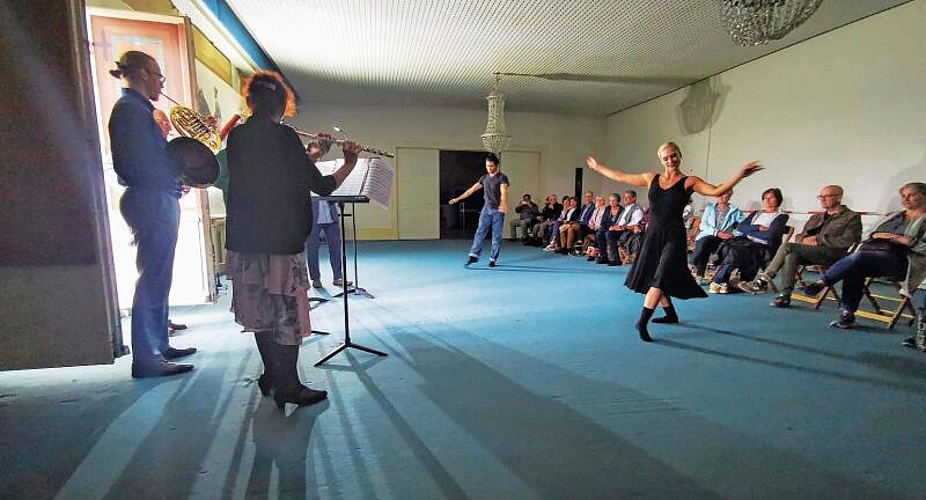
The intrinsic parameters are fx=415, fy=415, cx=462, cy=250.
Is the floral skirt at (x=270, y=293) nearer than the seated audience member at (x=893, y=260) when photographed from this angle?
Yes

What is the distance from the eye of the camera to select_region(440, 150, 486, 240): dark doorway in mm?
12646

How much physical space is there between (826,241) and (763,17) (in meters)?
2.14

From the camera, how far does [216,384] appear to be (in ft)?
6.86

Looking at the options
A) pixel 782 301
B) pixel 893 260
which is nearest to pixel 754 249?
pixel 782 301

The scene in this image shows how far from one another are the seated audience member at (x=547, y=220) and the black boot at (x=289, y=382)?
665 centimetres

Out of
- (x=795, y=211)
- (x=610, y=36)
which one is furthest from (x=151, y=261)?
(x=795, y=211)

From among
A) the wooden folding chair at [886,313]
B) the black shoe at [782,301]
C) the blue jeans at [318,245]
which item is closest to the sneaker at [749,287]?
the black shoe at [782,301]

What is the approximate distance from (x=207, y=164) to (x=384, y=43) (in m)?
4.17

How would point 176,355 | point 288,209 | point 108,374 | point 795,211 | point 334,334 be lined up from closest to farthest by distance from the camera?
point 288,209
point 108,374
point 176,355
point 334,334
point 795,211

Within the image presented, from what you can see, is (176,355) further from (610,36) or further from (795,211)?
(795,211)

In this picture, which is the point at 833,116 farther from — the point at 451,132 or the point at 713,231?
the point at 451,132

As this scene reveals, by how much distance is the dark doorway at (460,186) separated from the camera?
41.5 ft

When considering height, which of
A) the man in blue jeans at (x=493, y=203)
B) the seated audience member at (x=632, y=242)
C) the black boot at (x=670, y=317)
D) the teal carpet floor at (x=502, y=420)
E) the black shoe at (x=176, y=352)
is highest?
the man in blue jeans at (x=493, y=203)

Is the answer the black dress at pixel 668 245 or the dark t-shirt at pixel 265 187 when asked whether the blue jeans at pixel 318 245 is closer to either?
the dark t-shirt at pixel 265 187
